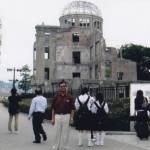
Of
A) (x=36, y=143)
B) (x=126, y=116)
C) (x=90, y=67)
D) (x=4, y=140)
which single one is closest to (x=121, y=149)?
(x=36, y=143)

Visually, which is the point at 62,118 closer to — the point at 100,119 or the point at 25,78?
the point at 100,119

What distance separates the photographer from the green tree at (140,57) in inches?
3346

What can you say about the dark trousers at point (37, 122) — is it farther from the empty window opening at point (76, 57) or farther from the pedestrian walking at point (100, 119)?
the empty window opening at point (76, 57)

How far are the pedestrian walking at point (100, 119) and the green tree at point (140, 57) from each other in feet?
235

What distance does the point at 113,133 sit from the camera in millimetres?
17609

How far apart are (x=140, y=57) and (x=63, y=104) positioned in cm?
7623

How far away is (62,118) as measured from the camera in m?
11.7

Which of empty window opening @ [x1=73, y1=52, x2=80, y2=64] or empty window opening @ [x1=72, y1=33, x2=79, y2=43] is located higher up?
empty window opening @ [x1=72, y1=33, x2=79, y2=43]

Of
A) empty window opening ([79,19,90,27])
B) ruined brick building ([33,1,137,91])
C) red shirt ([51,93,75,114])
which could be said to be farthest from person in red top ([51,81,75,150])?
empty window opening ([79,19,90,27])

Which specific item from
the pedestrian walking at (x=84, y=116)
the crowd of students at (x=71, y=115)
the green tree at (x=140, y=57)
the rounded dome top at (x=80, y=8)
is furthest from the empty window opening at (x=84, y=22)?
the pedestrian walking at (x=84, y=116)

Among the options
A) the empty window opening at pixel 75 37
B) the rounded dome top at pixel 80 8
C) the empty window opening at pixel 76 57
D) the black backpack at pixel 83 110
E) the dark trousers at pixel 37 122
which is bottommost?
the dark trousers at pixel 37 122

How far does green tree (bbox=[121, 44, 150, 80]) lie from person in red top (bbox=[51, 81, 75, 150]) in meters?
74.2

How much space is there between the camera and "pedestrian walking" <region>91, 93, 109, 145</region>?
1365cm

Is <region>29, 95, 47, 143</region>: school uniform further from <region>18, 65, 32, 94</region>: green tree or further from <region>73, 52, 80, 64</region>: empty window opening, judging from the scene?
<region>18, 65, 32, 94</region>: green tree
